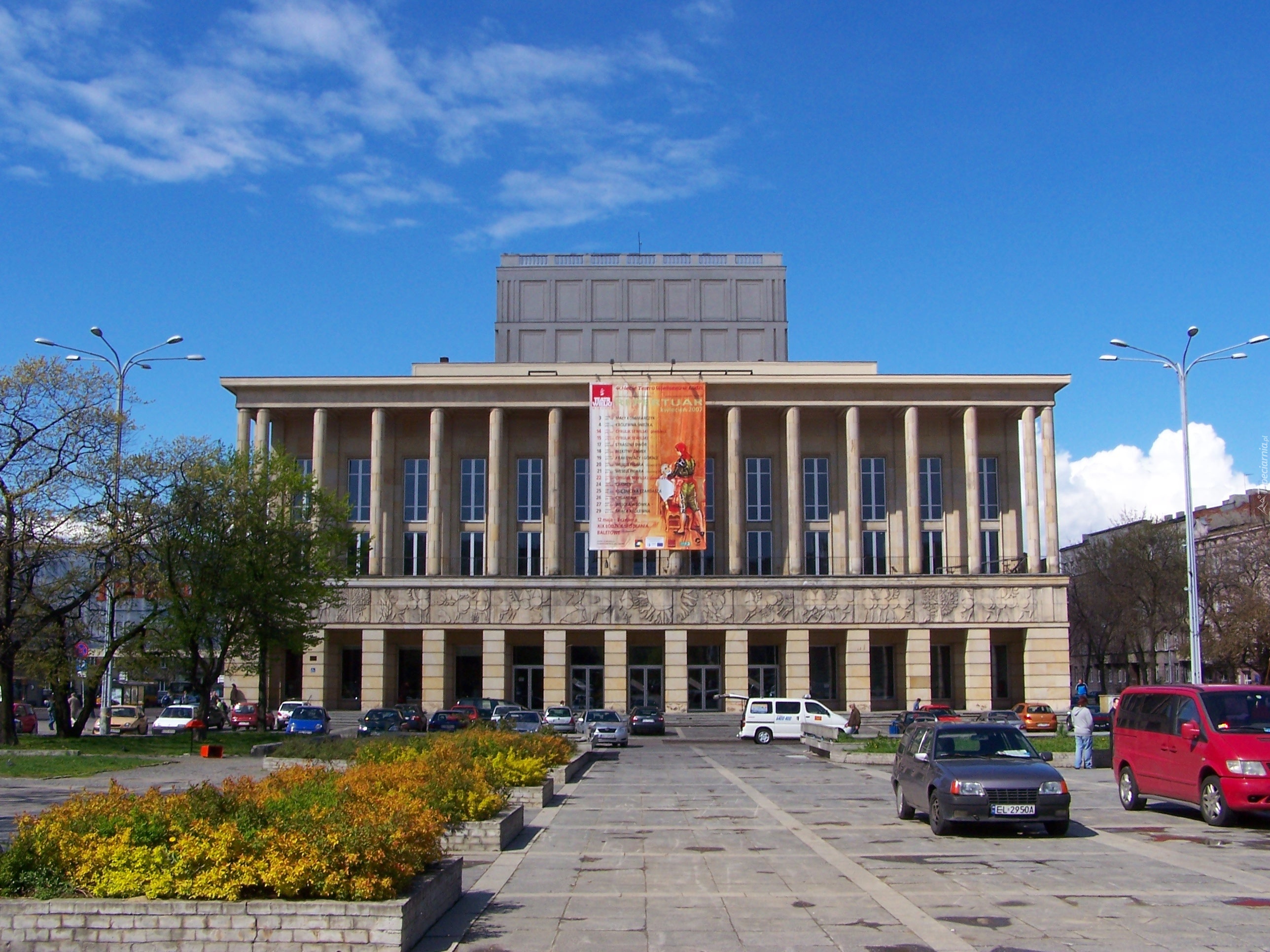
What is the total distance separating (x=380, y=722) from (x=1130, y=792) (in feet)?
104

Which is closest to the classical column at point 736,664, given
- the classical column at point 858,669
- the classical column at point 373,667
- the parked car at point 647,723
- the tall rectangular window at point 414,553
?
the classical column at point 858,669

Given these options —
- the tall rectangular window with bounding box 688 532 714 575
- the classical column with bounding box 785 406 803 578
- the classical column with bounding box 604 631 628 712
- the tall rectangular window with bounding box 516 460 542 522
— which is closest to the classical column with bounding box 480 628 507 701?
the classical column with bounding box 604 631 628 712

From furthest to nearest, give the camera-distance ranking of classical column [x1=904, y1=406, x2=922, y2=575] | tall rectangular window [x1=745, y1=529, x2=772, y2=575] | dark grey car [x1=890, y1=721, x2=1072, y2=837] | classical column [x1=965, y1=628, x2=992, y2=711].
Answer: tall rectangular window [x1=745, y1=529, x2=772, y2=575] → classical column [x1=904, y1=406, x2=922, y2=575] → classical column [x1=965, y1=628, x2=992, y2=711] → dark grey car [x1=890, y1=721, x2=1072, y2=837]

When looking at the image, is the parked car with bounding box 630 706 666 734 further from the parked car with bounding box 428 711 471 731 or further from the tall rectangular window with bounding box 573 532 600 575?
the tall rectangular window with bounding box 573 532 600 575

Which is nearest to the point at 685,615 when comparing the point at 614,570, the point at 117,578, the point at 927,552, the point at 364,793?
the point at 614,570

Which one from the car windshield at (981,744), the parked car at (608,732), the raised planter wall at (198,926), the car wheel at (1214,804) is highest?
the car windshield at (981,744)

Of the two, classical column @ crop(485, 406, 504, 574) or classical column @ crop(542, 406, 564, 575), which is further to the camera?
classical column @ crop(485, 406, 504, 574)

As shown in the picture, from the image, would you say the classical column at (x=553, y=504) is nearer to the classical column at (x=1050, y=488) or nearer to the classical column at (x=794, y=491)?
the classical column at (x=794, y=491)

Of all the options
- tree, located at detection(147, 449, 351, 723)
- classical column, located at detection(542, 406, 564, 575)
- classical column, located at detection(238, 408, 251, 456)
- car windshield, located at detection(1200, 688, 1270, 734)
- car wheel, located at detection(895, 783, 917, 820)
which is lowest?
car wheel, located at detection(895, 783, 917, 820)

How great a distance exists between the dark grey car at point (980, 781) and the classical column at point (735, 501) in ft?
152

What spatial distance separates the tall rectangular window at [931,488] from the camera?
221 ft

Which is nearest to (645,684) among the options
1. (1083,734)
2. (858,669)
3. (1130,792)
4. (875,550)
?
(858,669)

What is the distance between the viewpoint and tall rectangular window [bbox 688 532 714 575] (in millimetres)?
67000

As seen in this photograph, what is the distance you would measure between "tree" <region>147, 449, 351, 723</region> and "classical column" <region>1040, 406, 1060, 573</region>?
38.4 m
